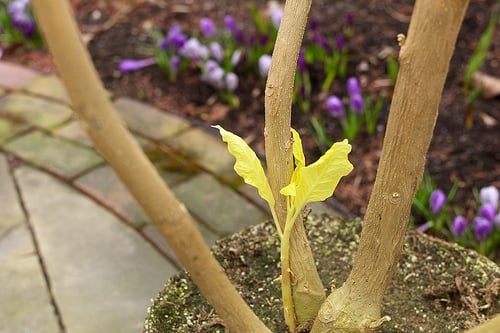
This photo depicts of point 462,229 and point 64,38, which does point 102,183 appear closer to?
point 462,229

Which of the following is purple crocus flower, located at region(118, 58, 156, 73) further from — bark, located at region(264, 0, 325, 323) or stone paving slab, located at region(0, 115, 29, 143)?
bark, located at region(264, 0, 325, 323)

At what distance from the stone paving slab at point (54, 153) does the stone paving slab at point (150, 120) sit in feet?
0.69

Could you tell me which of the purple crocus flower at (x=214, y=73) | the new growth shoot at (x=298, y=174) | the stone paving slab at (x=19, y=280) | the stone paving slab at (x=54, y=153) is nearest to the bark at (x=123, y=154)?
the new growth shoot at (x=298, y=174)

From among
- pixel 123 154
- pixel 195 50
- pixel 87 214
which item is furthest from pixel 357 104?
pixel 123 154

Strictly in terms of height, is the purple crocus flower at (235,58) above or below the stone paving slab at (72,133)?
above

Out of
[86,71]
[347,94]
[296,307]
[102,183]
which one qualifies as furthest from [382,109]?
[86,71]

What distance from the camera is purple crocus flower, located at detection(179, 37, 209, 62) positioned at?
9.00 ft

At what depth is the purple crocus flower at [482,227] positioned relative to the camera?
191 centimetres

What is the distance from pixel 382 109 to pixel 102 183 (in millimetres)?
1076

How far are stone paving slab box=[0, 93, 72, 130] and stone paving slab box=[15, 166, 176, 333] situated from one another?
329 mm

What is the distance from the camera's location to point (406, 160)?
99 cm

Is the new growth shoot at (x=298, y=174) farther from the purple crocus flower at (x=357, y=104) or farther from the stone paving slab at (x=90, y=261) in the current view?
the purple crocus flower at (x=357, y=104)

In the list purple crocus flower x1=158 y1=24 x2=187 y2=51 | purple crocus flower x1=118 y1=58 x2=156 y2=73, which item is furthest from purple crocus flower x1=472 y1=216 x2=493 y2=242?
purple crocus flower x1=118 y1=58 x2=156 y2=73

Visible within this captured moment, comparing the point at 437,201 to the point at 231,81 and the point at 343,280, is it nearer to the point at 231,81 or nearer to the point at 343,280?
the point at 343,280
